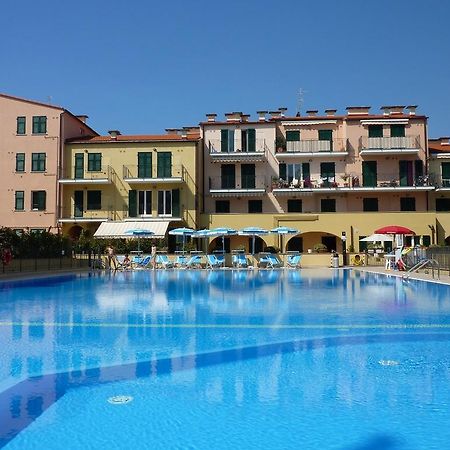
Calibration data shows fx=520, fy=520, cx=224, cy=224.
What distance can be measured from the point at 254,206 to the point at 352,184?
24.3 ft

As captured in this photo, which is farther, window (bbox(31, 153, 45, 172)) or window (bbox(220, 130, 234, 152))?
window (bbox(220, 130, 234, 152))

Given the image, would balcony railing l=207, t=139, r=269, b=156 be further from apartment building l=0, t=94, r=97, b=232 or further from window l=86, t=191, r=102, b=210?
apartment building l=0, t=94, r=97, b=232

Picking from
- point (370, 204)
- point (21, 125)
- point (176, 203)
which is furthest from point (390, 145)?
point (21, 125)

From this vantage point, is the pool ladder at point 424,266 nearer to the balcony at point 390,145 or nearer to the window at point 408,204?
the window at point 408,204

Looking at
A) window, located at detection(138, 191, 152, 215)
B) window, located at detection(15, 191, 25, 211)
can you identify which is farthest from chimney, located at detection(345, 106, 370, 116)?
window, located at detection(15, 191, 25, 211)

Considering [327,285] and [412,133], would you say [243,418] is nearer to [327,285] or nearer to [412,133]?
[327,285]

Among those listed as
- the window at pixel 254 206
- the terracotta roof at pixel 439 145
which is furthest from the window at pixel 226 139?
the terracotta roof at pixel 439 145

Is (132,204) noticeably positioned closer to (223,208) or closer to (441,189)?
(223,208)

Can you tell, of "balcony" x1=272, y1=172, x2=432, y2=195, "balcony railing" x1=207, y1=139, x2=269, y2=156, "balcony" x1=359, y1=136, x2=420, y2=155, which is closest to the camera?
"balcony" x1=272, y1=172, x2=432, y2=195

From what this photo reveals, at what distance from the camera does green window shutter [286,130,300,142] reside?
39.5 meters

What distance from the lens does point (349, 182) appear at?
38500mm

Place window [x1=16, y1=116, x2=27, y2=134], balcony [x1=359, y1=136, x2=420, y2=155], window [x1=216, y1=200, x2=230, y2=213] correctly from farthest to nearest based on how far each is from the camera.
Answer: window [x1=216, y1=200, x2=230, y2=213], window [x1=16, y1=116, x2=27, y2=134], balcony [x1=359, y1=136, x2=420, y2=155]

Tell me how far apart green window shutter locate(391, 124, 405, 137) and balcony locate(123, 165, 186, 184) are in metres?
15.8

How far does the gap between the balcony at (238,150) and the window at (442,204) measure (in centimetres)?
1337
